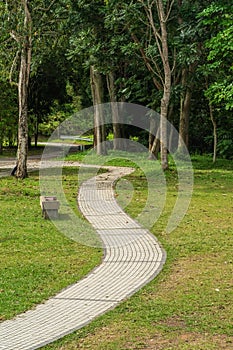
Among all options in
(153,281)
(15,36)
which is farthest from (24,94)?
(153,281)

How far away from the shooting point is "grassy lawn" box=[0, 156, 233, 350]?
734 cm

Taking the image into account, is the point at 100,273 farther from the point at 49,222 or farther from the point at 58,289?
the point at 49,222

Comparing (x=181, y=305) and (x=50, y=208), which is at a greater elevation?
(x=50, y=208)

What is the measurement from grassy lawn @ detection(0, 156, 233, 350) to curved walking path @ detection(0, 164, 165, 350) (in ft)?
0.58

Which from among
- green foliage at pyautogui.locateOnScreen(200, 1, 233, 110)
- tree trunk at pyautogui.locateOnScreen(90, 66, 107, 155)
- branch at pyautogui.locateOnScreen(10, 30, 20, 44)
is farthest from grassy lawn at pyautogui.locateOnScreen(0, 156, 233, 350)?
tree trunk at pyautogui.locateOnScreen(90, 66, 107, 155)

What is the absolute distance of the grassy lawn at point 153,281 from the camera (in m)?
7.34

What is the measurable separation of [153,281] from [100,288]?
33.5 inches

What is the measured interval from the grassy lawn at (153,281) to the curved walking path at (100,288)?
0.18 meters

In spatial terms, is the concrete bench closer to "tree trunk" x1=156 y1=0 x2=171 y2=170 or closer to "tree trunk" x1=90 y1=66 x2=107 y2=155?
"tree trunk" x1=156 y1=0 x2=171 y2=170

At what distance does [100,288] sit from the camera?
931 cm

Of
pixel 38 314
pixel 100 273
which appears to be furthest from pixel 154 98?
pixel 38 314

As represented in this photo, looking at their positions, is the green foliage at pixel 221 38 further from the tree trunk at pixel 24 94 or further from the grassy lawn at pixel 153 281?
the grassy lawn at pixel 153 281

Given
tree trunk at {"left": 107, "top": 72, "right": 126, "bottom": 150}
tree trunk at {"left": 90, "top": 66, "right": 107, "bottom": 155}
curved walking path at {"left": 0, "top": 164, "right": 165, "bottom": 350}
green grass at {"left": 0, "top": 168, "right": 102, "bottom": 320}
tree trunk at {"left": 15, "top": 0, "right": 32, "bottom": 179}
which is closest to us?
curved walking path at {"left": 0, "top": 164, "right": 165, "bottom": 350}

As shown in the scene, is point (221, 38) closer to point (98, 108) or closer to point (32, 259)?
point (98, 108)
